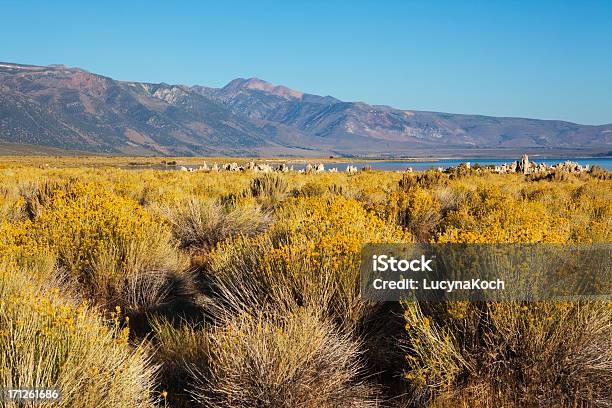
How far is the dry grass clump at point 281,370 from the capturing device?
3.92 meters

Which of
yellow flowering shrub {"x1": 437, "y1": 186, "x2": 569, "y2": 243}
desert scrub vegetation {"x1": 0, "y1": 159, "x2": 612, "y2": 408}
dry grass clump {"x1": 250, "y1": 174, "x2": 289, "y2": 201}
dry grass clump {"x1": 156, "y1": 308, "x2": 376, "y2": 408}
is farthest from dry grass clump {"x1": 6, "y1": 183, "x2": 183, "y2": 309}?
dry grass clump {"x1": 250, "y1": 174, "x2": 289, "y2": 201}

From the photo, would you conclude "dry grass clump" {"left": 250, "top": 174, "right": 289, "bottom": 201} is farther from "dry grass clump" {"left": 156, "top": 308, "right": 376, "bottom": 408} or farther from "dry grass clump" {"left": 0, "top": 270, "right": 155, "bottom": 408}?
"dry grass clump" {"left": 0, "top": 270, "right": 155, "bottom": 408}

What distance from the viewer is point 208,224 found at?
395 inches

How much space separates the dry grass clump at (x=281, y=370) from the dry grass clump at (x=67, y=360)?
1.85 feet

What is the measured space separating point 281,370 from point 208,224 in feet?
21.0

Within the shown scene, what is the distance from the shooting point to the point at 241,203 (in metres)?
11.6

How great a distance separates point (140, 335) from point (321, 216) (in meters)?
2.55

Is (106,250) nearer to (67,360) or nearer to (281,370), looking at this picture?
(67,360)

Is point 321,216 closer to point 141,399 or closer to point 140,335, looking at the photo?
point 140,335

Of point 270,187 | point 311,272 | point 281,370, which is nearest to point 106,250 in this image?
point 311,272

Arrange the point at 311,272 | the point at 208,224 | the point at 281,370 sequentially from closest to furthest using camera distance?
the point at 281,370 < the point at 311,272 < the point at 208,224

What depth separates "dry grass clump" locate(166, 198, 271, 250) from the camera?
9820mm

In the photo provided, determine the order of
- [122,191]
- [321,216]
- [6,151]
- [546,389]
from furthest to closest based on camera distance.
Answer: [6,151] → [122,191] → [321,216] → [546,389]

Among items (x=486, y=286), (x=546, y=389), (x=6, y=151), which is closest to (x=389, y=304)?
(x=486, y=286)
